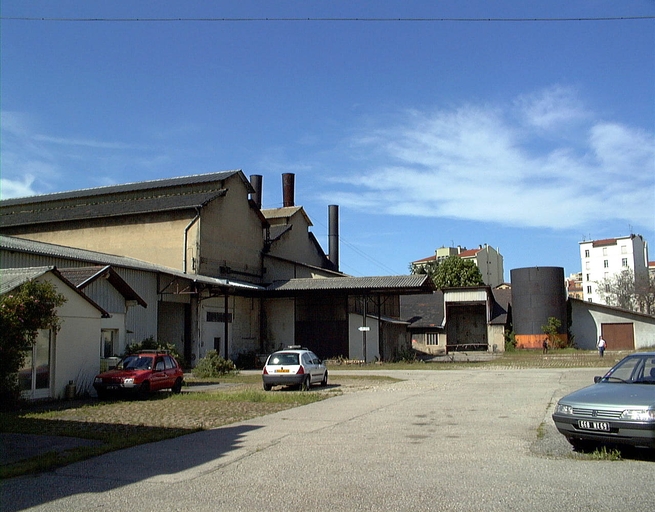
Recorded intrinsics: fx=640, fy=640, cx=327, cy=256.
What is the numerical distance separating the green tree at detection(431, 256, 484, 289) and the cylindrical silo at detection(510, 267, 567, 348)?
1895 cm

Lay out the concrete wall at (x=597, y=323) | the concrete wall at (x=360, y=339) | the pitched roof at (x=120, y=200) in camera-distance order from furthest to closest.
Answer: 1. the concrete wall at (x=597, y=323)
2. the concrete wall at (x=360, y=339)
3. the pitched roof at (x=120, y=200)

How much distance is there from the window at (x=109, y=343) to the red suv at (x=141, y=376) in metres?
4.74

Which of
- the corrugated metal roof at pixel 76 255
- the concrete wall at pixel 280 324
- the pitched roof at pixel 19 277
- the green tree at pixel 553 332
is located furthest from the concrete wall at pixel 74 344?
the green tree at pixel 553 332

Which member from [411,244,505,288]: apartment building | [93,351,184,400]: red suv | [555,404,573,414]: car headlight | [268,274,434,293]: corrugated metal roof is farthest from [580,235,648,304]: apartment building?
[555,404,573,414]: car headlight

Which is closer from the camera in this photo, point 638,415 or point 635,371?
point 638,415

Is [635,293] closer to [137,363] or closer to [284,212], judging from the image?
[284,212]

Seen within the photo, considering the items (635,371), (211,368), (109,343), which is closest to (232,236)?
(211,368)

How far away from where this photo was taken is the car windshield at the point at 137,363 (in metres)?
20.3

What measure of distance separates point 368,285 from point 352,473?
33.8 metres

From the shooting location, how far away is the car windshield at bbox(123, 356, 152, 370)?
66.5 ft

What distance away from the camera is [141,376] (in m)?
19.4

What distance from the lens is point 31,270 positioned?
18.8 m

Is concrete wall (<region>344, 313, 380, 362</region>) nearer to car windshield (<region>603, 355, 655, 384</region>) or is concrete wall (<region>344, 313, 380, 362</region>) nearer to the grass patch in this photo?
car windshield (<region>603, 355, 655, 384</region>)

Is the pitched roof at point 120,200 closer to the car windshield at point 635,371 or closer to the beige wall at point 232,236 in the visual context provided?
the beige wall at point 232,236
